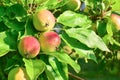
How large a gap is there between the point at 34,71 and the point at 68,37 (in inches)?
8.7

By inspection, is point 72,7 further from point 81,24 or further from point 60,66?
point 60,66

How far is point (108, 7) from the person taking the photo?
1.83m

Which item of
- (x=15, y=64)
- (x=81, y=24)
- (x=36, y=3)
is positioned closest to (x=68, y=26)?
(x=81, y=24)

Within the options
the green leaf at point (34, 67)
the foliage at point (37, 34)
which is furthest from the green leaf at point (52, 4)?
the green leaf at point (34, 67)

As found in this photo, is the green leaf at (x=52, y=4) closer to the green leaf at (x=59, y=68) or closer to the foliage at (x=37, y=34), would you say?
the foliage at (x=37, y=34)

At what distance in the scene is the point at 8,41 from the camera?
1.49 metres

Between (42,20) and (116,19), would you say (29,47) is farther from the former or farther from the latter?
(116,19)

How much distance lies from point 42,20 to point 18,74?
0.22 metres

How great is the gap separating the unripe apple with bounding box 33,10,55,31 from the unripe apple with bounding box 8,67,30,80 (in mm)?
170

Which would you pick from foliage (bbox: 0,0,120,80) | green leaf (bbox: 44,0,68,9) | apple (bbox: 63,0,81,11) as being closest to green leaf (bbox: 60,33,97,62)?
foliage (bbox: 0,0,120,80)

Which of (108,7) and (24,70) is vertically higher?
(108,7)

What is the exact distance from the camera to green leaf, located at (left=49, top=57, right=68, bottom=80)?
59.9 inches

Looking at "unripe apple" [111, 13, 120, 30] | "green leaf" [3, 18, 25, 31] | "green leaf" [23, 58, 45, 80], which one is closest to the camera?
"green leaf" [23, 58, 45, 80]

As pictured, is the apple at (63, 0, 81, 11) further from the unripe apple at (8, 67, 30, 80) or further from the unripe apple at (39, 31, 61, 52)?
the unripe apple at (8, 67, 30, 80)
